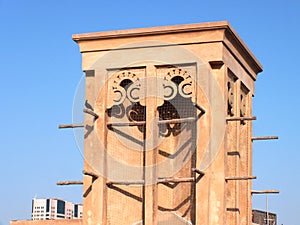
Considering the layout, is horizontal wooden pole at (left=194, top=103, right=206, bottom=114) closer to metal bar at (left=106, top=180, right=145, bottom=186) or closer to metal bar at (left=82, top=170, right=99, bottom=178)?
metal bar at (left=106, top=180, right=145, bottom=186)

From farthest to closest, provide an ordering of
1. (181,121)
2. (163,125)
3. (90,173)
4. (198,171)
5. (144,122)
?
1. (163,125)
2. (144,122)
3. (90,173)
4. (181,121)
5. (198,171)

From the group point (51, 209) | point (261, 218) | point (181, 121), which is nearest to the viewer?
point (181, 121)

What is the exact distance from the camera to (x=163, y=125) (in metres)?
15.4

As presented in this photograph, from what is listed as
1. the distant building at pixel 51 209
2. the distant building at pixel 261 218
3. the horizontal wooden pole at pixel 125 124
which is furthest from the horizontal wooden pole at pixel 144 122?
the distant building at pixel 51 209

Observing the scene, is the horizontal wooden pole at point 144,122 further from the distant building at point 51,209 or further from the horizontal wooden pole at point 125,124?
the distant building at point 51,209

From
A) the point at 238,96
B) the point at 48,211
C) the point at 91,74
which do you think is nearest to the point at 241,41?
the point at 238,96

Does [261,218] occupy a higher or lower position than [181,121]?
lower

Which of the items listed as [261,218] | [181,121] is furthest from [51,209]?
[181,121]

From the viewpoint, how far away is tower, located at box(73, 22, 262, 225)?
14.3 meters

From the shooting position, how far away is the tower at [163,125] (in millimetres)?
14320

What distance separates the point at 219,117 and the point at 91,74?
2.79 metres

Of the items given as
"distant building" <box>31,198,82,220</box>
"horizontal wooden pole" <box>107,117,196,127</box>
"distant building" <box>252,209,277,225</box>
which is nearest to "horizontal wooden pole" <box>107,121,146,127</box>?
"horizontal wooden pole" <box>107,117,196,127</box>

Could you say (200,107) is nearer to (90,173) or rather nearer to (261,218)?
(90,173)

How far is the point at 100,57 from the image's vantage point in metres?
15.3
